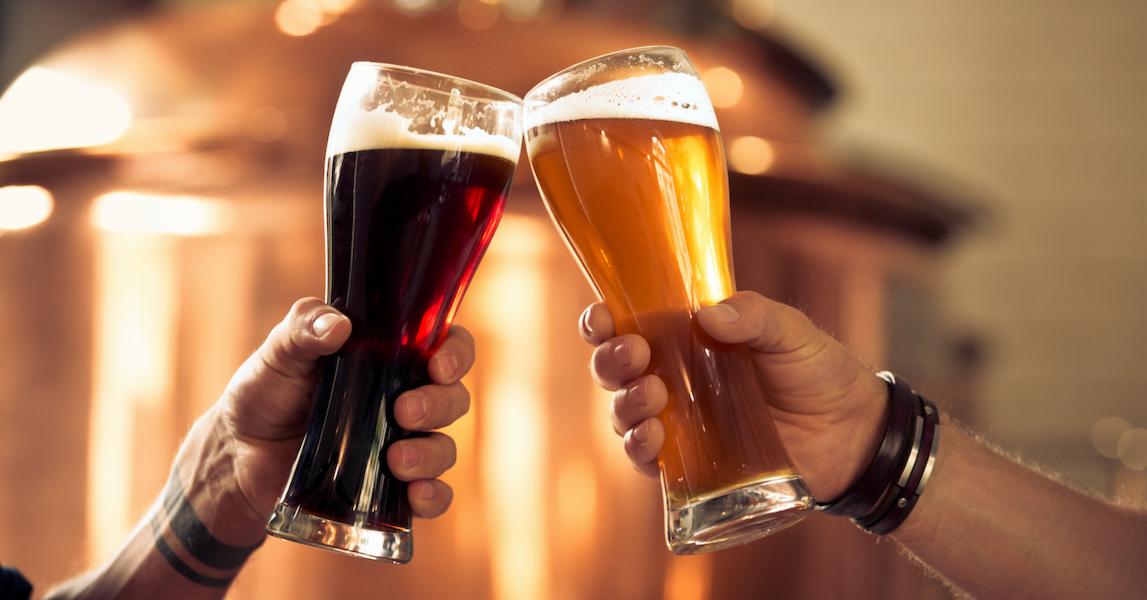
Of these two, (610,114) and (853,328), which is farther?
(853,328)

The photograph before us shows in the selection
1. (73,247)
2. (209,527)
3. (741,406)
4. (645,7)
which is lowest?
(209,527)

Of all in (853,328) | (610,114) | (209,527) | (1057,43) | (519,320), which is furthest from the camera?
(1057,43)

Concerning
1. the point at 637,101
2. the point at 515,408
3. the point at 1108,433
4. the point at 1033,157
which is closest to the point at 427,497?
the point at 637,101

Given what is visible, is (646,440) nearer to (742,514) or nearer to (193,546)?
(742,514)

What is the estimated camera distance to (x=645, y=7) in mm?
2260

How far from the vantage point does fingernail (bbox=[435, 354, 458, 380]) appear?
0.86 meters

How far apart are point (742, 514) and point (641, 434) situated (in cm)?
11

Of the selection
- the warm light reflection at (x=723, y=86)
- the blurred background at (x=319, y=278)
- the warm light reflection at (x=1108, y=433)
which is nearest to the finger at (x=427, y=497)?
the blurred background at (x=319, y=278)

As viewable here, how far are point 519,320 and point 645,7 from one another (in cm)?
91

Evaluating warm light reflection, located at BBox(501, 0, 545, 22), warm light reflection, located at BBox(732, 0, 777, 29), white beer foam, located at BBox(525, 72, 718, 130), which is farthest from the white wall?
white beer foam, located at BBox(525, 72, 718, 130)

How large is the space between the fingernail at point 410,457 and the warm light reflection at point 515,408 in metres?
0.81

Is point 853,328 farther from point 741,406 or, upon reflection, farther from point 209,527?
point 209,527

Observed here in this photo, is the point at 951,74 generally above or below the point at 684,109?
above

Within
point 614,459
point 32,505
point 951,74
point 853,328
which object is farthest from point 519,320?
point 951,74
